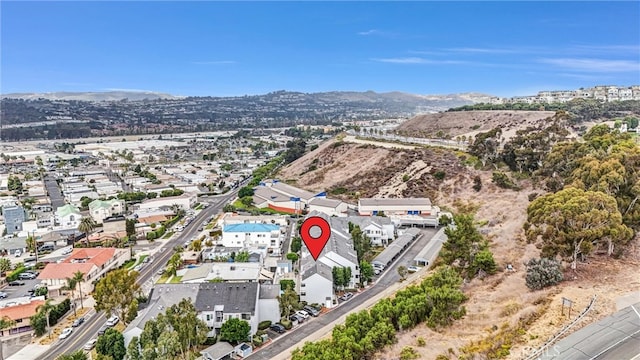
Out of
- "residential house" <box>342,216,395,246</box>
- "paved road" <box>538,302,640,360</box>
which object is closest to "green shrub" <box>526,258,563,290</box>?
"paved road" <box>538,302,640,360</box>

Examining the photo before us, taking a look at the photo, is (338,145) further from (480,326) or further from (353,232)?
(480,326)

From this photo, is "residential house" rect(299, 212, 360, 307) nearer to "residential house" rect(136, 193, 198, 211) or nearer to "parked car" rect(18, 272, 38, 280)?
"parked car" rect(18, 272, 38, 280)

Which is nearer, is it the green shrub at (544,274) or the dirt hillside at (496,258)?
the dirt hillside at (496,258)

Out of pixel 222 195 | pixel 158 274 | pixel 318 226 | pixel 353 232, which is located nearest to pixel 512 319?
pixel 318 226

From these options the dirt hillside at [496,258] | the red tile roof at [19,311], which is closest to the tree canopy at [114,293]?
the red tile roof at [19,311]

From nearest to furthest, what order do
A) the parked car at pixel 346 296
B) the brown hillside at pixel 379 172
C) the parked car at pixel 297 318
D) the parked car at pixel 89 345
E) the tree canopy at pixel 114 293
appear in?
1. the parked car at pixel 89 345
2. the tree canopy at pixel 114 293
3. the parked car at pixel 297 318
4. the parked car at pixel 346 296
5. the brown hillside at pixel 379 172

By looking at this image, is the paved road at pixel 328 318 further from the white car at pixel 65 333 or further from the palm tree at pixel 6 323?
the palm tree at pixel 6 323
